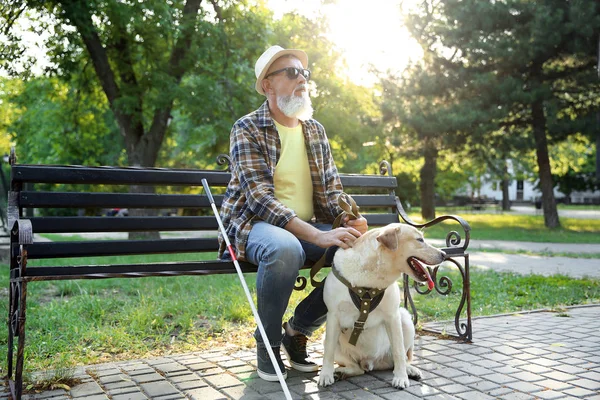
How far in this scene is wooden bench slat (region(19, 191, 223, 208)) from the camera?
4055mm

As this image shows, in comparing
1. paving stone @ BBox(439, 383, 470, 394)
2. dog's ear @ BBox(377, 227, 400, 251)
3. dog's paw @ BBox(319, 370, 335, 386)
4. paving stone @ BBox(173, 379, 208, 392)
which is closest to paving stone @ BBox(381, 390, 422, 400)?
paving stone @ BBox(439, 383, 470, 394)

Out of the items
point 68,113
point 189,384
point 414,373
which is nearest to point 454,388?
point 414,373

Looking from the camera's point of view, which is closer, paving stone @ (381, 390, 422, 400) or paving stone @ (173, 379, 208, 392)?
paving stone @ (381, 390, 422, 400)

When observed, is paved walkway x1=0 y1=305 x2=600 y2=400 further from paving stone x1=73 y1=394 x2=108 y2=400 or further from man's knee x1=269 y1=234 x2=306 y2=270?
man's knee x1=269 y1=234 x2=306 y2=270

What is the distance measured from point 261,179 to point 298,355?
4.15 ft

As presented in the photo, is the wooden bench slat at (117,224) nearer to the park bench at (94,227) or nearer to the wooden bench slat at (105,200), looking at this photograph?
the park bench at (94,227)

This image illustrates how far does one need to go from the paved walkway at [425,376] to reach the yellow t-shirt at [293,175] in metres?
1.18

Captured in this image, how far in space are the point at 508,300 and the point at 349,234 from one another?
13.3 ft

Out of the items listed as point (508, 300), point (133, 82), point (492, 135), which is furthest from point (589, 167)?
point (508, 300)

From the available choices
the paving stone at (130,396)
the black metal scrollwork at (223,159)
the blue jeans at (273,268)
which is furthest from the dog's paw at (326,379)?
the black metal scrollwork at (223,159)

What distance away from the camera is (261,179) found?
12.8ft

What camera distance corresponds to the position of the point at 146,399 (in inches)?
135

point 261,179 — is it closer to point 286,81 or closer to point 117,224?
point 286,81

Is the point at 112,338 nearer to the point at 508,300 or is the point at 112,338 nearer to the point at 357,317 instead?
the point at 357,317
